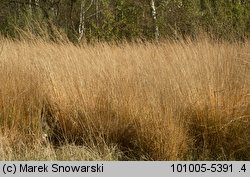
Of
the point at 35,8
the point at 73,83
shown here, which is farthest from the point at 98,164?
the point at 35,8

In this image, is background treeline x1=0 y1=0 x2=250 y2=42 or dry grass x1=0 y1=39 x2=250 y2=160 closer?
dry grass x1=0 y1=39 x2=250 y2=160

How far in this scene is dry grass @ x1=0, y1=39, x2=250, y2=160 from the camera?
12.1 ft

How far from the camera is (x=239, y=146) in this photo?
3.70 meters

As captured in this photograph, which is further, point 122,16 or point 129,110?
point 122,16

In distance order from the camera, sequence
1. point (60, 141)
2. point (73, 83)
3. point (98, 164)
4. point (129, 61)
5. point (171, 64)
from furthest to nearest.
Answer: point (129, 61)
point (171, 64)
point (73, 83)
point (60, 141)
point (98, 164)

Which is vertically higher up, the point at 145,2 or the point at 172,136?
the point at 145,2

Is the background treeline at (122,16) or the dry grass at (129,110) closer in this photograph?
the dry grass at (129,110)

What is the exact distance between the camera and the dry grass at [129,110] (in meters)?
3.69

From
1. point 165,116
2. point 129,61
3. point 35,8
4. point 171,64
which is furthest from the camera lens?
point 35,8

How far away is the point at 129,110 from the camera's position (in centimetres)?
395

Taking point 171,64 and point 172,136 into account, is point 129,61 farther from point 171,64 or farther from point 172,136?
point 172,136

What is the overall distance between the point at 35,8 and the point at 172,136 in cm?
1241

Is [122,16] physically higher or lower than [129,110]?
higher

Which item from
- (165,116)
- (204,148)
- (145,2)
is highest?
(145,2)
